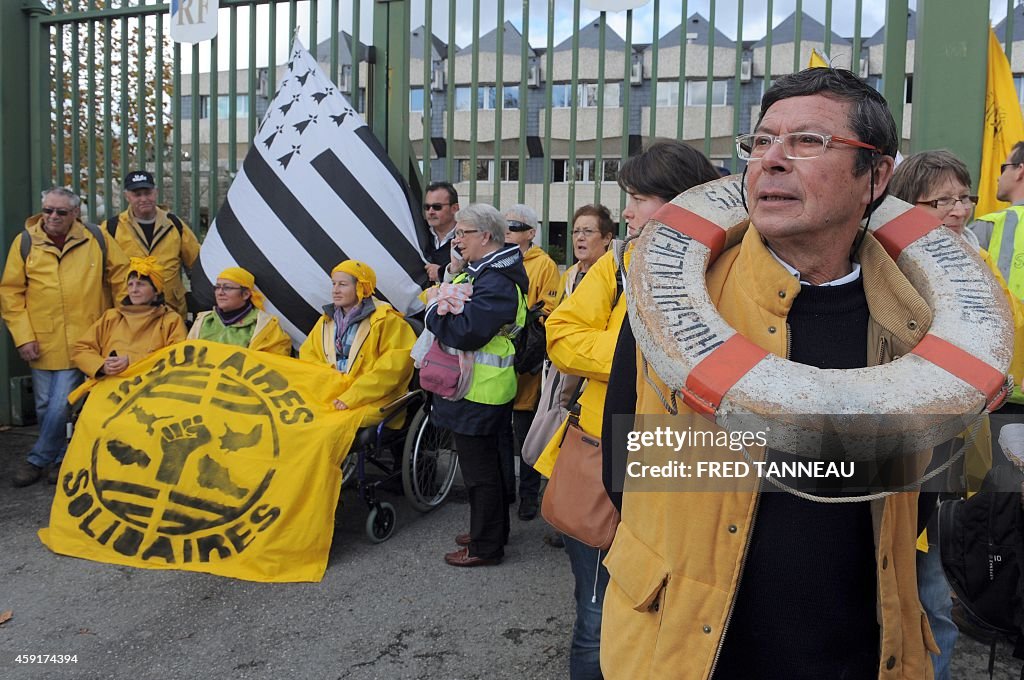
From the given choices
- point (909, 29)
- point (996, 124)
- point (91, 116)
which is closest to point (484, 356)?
point (996, 124)

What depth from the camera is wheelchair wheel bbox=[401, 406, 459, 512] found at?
15.9 ft

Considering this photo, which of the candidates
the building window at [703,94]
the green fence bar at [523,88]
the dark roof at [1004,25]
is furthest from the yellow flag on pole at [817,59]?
the building window at [703,94]

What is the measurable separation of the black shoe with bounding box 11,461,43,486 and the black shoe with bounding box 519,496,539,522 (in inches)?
132

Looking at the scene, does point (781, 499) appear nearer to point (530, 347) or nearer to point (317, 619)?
point (317, 619)

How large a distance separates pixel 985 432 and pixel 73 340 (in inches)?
224

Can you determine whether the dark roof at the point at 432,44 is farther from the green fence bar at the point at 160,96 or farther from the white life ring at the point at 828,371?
the white life ring at the point at 828,371

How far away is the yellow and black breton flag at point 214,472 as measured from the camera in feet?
13.6

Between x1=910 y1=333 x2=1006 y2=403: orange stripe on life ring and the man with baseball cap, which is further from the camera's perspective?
the man with baseball cap

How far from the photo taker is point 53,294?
581 cm

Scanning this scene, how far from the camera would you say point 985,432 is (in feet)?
9.05

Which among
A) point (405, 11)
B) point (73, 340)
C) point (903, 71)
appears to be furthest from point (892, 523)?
point (73, 340)

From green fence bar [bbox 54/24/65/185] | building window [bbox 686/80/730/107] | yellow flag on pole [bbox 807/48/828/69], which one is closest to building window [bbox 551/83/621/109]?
building window [bbox 686/80/730/107]

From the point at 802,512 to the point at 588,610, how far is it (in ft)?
4.14

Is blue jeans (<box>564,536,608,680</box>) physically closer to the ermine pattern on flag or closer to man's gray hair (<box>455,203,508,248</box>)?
man's gray hair (<box>455,203,508,248</box>)
